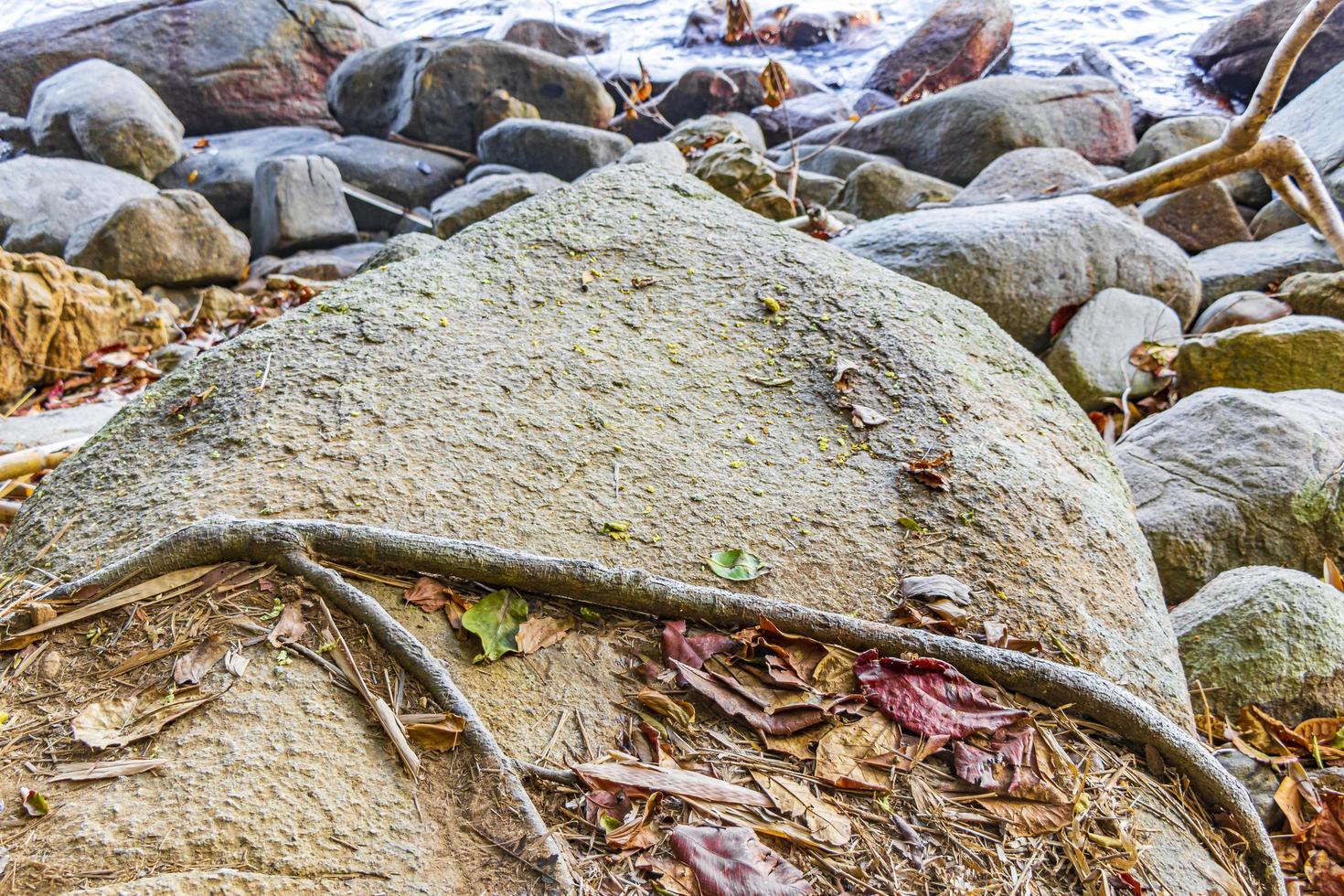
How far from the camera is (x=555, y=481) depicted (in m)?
2.25

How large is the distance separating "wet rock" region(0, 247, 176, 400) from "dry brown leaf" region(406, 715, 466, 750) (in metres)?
4.50

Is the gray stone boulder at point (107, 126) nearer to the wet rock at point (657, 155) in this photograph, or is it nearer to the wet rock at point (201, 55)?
the wet rock at point (201, 55)

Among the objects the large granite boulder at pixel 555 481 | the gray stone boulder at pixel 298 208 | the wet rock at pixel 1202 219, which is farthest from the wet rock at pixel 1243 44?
the large granite boulder at pixel 555 481

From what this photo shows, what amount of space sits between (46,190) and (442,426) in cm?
877

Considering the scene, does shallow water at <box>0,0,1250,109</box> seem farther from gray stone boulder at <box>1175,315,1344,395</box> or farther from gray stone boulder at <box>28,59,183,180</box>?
gray stone boulder at <box>1175,315,1344,395</box>

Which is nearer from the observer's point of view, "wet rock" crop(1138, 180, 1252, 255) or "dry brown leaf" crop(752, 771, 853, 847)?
"dry brown leaf" crop(752, 771, 853, 847)

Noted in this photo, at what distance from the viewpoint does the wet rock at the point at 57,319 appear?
4773 millimetres

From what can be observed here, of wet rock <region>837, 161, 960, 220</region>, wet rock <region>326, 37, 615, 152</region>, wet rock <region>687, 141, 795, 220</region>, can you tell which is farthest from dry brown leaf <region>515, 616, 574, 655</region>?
wet rock <region>326, 37, 615, 152</region>

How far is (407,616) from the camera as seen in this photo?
72.3 inches

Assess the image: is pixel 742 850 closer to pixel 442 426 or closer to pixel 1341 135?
pixel 442 426

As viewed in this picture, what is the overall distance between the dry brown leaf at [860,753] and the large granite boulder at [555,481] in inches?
10.2

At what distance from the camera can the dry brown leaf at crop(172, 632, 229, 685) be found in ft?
5.34

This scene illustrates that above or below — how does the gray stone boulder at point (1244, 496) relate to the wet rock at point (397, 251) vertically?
below

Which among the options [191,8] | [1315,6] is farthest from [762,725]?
[191,8]
